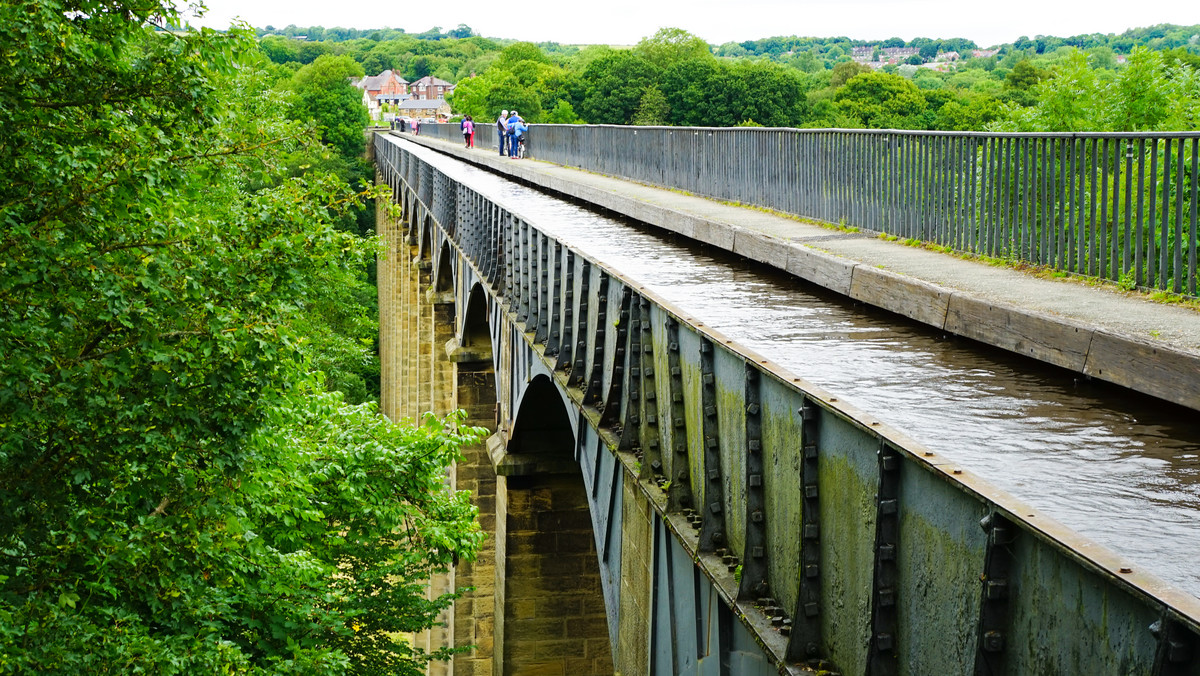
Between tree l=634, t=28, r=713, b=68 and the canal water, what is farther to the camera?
tree l=634, t=28, r=713, b=68

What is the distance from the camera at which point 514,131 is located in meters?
39.1

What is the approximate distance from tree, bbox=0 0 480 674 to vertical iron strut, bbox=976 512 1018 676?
4575mm

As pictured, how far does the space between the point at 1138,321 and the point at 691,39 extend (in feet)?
403

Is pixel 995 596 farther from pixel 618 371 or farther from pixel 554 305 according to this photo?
pixel 554 305

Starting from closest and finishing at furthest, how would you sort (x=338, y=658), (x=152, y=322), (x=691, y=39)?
(x=152, y=322)
(x=338, y=658)
(x=691, y=39)

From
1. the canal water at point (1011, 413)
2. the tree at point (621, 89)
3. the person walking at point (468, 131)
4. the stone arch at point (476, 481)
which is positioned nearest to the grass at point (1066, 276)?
the canal water at point (1011, 413)

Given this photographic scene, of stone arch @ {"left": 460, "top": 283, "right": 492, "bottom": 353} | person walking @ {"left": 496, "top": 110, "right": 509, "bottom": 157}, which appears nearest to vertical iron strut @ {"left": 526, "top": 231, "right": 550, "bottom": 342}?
stone arch @ {"left": 460, "top": 283, "right": 492, "bottom": 353}

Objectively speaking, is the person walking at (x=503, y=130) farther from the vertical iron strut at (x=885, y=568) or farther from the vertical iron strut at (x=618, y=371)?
the vertical iron strut at (x=885, y=568)

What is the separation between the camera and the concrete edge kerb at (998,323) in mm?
5559

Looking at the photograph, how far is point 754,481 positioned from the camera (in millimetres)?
5211

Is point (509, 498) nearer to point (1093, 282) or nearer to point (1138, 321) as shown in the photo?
point (1093, 282)

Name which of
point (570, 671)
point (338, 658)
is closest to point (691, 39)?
point (570, 671)

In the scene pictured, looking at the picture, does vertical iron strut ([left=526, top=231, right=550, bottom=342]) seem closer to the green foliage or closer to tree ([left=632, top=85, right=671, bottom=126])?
the green foliage

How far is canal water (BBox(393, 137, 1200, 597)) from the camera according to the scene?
146 inches
